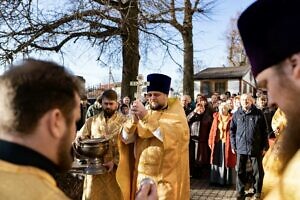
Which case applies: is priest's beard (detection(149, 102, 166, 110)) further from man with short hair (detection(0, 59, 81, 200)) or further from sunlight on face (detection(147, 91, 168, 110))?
man with short hair (detection(0, 59, 81, 200))

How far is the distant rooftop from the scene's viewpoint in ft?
152

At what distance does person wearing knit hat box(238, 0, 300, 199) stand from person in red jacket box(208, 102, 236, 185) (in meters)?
6.50

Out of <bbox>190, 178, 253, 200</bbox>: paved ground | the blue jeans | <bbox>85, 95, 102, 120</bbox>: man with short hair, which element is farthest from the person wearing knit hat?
<bbox>85, 95, 102, 120</bbox>: man with short hair

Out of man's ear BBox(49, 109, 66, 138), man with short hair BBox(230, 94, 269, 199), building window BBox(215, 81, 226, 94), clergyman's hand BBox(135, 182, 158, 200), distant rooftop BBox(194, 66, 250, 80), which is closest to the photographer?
man's ear BBox(49, 109, 66, 138)

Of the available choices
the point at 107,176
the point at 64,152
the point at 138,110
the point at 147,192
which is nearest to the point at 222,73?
the point at 107,176

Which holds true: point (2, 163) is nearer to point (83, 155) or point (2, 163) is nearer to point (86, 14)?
point (83, 155)

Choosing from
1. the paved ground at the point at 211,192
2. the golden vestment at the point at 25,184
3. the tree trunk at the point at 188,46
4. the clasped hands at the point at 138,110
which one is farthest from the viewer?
the tree trunk at the point at 188,46

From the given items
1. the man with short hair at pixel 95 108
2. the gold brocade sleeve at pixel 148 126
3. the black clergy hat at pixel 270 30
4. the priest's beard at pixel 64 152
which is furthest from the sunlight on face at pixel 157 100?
the man with short hair at pixel 95 108

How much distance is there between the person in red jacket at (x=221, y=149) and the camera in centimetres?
772

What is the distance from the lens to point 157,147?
4.35 meters

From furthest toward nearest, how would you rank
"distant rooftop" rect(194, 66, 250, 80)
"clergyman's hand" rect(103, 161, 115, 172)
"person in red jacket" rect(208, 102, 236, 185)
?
1. "distant rooftop" rect(194, 66, 250, 80)
2. "person in red jacket" rect(208, 102, 236, 185)
3. "clergyman's hand" rect(103, 161, 115, 172)

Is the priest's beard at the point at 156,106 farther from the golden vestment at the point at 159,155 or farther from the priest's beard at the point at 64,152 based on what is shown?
the priest's beard at the point at 64,152

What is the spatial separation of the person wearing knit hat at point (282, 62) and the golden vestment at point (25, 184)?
2.11 ft

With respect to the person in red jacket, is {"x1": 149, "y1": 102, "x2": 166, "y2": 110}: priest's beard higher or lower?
higher
